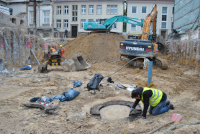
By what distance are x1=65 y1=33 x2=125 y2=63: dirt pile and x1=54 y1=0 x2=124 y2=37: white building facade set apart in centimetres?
1539

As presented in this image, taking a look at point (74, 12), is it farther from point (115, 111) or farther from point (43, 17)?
point (115, 111)

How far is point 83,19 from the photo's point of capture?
113 ft

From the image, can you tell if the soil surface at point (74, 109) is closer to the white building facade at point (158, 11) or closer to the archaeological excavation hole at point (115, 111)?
the archaeological excavation hole at point (115, 111)

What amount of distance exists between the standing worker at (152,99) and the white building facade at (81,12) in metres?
30.2

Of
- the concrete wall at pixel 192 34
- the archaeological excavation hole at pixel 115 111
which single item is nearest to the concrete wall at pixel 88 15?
the concrete wall at pixel 192 34

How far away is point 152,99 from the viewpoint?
14.4 ft

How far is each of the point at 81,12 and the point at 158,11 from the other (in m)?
15.2

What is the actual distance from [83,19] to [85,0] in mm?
3685

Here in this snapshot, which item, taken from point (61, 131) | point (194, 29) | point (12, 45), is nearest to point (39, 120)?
point (61, 131)

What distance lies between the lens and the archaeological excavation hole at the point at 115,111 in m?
Result: 4.83

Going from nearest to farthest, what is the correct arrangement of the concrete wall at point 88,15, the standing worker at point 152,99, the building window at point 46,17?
1. the standing worker at point 152,99
2. the building window at point 46,17
3. the concrete wall at point 88,15

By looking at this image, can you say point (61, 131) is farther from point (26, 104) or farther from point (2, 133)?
point (26, 104)

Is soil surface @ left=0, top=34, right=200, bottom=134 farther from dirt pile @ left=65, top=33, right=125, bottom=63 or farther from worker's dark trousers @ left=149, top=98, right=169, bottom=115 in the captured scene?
dirt pile @ left=65, top=33, right=125, bottom=63

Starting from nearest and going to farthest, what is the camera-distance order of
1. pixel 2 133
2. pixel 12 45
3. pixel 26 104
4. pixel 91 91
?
1. pixel 2 133
2. pixel 26 104
3. pixel 91 91
4. pixel 12 45
